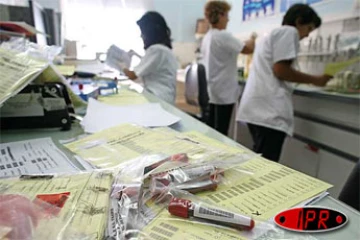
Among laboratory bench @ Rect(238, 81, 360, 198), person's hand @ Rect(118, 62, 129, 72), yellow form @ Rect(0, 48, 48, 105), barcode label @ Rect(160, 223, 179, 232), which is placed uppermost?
yellow form @ Rect(0, 48, 48, 105)

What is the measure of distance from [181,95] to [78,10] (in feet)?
5.45

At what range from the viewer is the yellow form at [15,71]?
541 mm

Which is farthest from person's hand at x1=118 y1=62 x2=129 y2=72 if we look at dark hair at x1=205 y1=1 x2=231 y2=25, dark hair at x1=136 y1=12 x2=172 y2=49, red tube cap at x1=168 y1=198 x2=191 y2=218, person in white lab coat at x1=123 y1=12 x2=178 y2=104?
red tube cap at x1=168 y1=198 x2=191 y2=218

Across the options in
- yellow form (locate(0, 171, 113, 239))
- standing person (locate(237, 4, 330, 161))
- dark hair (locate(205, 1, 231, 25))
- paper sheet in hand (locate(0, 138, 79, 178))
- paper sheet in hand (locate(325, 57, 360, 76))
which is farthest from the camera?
dark hair (locate(205, 1, 231, 25))

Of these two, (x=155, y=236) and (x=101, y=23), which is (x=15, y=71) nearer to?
(x=155, y=236)

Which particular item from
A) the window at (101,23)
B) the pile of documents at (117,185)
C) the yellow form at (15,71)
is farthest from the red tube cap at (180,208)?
the window at (101,23)

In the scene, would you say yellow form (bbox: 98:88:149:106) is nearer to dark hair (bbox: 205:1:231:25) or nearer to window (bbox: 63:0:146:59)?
dark hair (bbox: 205:1:231:25)

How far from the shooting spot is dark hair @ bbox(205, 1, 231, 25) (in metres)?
2.28

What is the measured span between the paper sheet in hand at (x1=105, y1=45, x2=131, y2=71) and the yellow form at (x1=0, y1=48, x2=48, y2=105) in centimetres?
150

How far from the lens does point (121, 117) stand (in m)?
0.79

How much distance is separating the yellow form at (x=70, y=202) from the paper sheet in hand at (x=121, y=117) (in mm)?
303

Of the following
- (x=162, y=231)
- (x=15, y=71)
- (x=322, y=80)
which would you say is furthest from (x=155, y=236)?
(x=322, y=80)

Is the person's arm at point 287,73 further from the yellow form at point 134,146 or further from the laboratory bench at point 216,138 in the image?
the yellow form at point 134,146

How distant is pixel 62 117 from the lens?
0.69 meters
